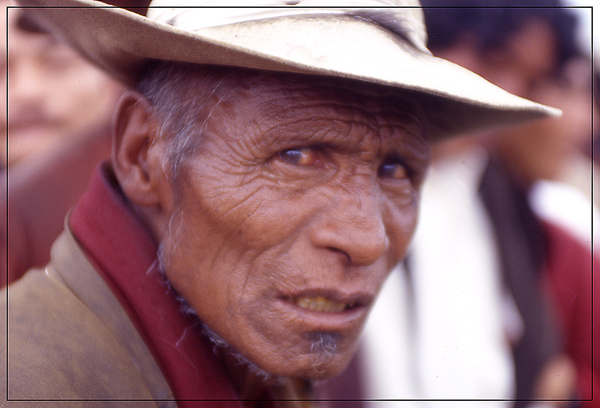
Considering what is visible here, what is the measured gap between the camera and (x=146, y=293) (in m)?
1.37

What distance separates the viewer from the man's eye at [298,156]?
132cm

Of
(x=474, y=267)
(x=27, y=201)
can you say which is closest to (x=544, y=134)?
(x=474, y=267)

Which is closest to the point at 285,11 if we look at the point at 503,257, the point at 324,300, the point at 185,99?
the point at 185,99

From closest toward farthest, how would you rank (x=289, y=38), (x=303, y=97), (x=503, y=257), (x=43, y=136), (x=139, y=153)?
(x=289, y=38) → (x=303, y=97) → (x=139, y=153) → (x=43, y=136) → (x=503, y=257)

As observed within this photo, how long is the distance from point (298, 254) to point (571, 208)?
8.05 feet

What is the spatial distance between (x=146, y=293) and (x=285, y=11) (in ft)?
3.12

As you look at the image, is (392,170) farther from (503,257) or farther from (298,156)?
(503,257)

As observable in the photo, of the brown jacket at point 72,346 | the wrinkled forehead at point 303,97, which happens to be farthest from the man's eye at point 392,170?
the brown jacket at point 72,346

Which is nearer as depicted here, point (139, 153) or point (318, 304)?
point (318, 304)

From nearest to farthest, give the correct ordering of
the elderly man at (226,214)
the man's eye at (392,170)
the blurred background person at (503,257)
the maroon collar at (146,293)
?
1. the elderly man at (226,214)
2. the maroon collar at (146,293)
3. the man's eye at (392,170)
4. the blurred background person at (503,257)

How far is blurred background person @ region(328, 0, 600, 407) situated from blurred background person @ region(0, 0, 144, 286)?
192 centimetres

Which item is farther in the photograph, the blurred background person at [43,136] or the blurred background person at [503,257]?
the blurred background person at [503,257]

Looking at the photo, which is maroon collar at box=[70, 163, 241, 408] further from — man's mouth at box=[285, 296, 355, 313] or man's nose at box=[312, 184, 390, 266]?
man's nose at box=[312, 184, 390, 266]

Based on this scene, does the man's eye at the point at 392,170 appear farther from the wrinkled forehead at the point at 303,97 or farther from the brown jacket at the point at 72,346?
the brown jacket at the point at 72,346
